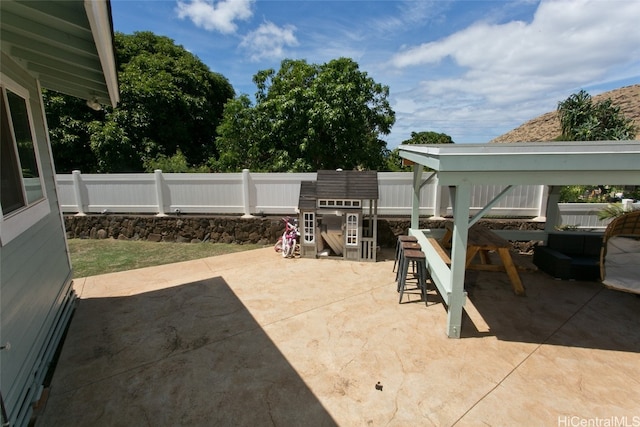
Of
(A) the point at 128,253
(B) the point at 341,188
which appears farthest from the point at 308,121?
(A) the point at 128,253

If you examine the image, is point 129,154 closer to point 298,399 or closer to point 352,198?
point 352,198

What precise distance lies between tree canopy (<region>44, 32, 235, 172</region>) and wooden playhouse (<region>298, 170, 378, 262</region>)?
7.73m

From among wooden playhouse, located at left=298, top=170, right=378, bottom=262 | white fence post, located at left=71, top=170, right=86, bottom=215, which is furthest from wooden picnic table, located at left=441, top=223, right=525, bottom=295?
white fence post, located at left=71, top=170, right=86, bottom=215

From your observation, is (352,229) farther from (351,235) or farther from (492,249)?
(492,249)

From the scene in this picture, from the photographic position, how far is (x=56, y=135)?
13734 mm

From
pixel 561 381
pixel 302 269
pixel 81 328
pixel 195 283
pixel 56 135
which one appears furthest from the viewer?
pixel 56 135

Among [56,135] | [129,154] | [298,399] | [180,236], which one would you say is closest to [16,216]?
[298,399]

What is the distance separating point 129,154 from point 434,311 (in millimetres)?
14293

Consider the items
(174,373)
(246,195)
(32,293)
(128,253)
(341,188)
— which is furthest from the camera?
(246,195)

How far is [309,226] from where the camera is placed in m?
7.09

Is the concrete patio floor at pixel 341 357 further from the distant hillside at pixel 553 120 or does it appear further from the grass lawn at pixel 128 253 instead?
the distant hillside at pixel 553 120

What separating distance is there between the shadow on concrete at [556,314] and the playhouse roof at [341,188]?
8.53 ft

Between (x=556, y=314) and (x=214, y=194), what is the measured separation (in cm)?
762

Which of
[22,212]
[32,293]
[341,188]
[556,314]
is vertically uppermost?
[22,212]
